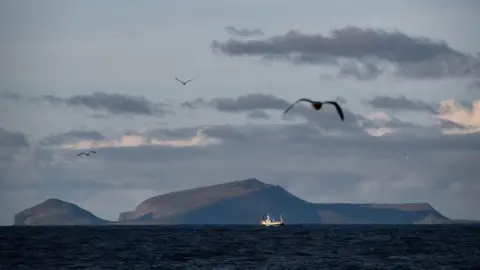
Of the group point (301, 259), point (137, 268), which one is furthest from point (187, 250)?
point (137, 268)

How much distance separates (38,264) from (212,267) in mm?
23968

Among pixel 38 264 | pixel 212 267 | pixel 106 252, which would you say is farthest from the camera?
pixel 106 252

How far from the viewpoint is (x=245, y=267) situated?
116 meters

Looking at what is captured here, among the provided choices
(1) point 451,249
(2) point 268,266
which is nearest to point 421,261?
(2) point 268,266

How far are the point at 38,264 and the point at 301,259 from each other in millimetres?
34280

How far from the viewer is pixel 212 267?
116 metres

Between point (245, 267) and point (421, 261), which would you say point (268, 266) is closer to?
point (245, 267)

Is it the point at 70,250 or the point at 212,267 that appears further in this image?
the point at 70,250

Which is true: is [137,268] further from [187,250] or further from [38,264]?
[187,250]

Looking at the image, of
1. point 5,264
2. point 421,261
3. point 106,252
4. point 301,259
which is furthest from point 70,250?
point 421,261

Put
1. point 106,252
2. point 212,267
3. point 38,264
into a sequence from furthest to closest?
point 106,252 → point 38,264 → point 212,267

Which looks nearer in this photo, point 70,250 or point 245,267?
point 245,267

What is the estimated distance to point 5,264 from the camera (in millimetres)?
127500

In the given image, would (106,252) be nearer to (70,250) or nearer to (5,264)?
(70,250)
